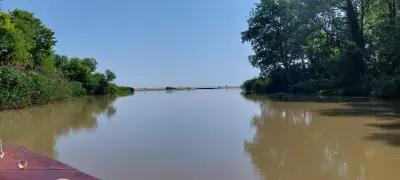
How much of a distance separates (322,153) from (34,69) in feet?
66.2

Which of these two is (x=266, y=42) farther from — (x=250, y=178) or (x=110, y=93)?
(x=250, y=178)

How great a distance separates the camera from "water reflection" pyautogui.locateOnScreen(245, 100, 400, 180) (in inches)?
222

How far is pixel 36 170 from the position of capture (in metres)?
3.00

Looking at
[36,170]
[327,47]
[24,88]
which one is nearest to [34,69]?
[24,88]

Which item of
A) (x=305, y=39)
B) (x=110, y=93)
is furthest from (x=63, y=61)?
(x=305, y=39)

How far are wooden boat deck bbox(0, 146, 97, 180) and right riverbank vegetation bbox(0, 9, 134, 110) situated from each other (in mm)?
14507

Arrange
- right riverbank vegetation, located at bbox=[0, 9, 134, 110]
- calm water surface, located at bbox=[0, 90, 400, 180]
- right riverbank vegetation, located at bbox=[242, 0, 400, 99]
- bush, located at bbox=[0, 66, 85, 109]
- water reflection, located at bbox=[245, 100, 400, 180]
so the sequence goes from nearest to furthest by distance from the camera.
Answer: water reflection, located at bbox=[245, 100, 400, 180]
calm water surface, located at bbox=[0, 90, 400, 180]
bush, located at bbox=[0, 66, 85, 109]
right riverbank vegetation, located at bbox=[0, 9, 134, 110]
right riverbank vegetation, located at bbox=[242, 0, 400, 99]

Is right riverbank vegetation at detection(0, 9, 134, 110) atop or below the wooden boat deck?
atop

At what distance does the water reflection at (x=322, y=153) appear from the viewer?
18.5 ft

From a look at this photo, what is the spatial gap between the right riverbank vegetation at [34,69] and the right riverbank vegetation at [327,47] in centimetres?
1369

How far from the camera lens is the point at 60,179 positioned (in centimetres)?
260

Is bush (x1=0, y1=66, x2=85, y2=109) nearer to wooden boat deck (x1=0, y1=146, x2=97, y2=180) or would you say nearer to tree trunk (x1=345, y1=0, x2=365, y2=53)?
wooden boat deck (x1=0, y1=146, x2=97, y2=180)

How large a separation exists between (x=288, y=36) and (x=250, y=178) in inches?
1254

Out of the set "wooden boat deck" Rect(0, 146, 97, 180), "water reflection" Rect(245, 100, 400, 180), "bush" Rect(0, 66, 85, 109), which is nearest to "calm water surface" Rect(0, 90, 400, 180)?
"water reflection" Rect(245, 100, 400, 180)
